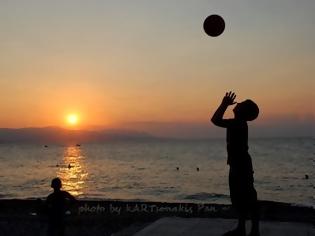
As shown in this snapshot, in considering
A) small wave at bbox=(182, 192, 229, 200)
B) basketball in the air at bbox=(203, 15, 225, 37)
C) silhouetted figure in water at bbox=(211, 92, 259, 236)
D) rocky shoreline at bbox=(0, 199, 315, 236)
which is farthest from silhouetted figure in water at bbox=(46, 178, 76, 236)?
small wave at bbox=(182, 192, 229, 200)

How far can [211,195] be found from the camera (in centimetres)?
5728

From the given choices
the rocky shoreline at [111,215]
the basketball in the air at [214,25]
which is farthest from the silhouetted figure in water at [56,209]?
the rocky shoreline at [111,215]

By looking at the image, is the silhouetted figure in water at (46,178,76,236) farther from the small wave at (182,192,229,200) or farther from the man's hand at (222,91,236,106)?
the small wave at (182,192,229,200)

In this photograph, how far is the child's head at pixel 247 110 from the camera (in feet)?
23.5

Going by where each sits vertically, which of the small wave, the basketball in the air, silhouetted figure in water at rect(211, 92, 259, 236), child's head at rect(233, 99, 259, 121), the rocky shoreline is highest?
the basketball in the air

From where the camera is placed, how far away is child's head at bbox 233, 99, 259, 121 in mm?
7172

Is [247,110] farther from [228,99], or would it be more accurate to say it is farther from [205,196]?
[205,196]

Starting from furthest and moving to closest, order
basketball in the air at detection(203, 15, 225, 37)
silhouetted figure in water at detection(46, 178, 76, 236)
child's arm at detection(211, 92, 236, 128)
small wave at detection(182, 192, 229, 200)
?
1. small wave at detection(182, 192, 229, 200)
2. silhouetted figure in water at detection(46, 178, 76, 236)
3. basketball in the air at detection(203, 15, 225, 37)
4. child's arm at detection(211, 92, 236, 128)

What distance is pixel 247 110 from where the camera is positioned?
7199 millimetres

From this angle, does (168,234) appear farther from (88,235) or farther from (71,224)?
(71,224)

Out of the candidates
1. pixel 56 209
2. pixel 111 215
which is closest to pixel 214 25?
pixel 56 209

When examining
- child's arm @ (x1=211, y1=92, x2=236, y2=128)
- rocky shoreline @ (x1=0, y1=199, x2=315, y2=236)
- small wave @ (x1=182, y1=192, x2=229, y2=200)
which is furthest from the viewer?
small wave @ (x1=182, y1=192, x2=229, y2=200)

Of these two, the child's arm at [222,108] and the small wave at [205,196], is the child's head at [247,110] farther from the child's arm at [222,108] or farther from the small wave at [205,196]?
the small wave at [205,196]

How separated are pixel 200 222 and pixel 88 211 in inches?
628
